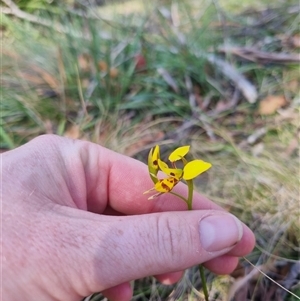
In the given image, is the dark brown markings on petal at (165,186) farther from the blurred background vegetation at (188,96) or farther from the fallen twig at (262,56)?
the fallen twig at (262,56)

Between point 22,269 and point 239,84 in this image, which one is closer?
point 22,269

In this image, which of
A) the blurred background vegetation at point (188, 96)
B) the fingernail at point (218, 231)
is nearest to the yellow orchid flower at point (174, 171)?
the fingernail at point (218, 231)

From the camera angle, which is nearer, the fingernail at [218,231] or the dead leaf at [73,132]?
the fingernail at [218,231]

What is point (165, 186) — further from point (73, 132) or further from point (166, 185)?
point (73, 132)

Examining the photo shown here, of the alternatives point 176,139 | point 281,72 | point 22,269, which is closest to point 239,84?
point 281,72

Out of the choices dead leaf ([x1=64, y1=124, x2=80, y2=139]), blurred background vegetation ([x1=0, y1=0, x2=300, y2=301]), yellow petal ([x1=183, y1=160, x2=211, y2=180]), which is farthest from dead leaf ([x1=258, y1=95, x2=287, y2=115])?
yellow petal ([x1=183, y1=160, x2=211, y2=180])

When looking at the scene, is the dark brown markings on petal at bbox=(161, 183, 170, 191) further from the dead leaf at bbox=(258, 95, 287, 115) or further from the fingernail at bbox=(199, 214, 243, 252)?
the dead leaf at bbox=(258, 95, 287, 115)

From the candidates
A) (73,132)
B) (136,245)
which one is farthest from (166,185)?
(73,132)

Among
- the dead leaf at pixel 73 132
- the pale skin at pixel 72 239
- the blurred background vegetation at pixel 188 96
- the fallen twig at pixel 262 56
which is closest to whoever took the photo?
the pale skin at pixel 72 239

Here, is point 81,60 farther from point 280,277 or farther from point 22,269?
point 22,269
